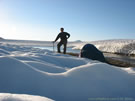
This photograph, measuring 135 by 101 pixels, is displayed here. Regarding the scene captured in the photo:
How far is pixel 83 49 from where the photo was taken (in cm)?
885

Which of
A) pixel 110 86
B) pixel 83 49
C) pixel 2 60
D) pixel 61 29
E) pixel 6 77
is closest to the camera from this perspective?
pixel 110 86

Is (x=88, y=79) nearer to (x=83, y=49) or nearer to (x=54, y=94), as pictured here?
(x=54, y=94)

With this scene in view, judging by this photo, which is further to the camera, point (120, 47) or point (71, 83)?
point (120, 47)

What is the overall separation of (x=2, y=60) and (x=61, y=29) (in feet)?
27.8

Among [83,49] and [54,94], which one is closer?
[54,94]

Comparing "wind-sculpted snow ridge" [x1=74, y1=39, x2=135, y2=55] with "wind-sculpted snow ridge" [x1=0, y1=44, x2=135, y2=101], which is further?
"wind-sculpted snow ridge" [x1=74, y1=39, x2=135, y2=55]

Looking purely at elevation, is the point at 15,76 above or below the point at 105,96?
above

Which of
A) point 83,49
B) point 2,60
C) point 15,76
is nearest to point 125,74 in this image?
point 15,76

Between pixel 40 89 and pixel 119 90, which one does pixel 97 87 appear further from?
pixel 40 89

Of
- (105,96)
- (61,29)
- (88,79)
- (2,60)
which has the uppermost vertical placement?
(61,29)

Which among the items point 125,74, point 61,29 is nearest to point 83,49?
point 61,29

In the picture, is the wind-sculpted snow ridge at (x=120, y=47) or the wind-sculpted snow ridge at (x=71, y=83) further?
the wind-sculpted snow ridge at (x=120, y=47)

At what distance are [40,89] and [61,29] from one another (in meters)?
8.93

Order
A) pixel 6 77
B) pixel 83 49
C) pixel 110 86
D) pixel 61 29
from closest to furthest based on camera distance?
pixel 110 86 → pixel 6 77 → pixel 83 49 → pixel 61 29
